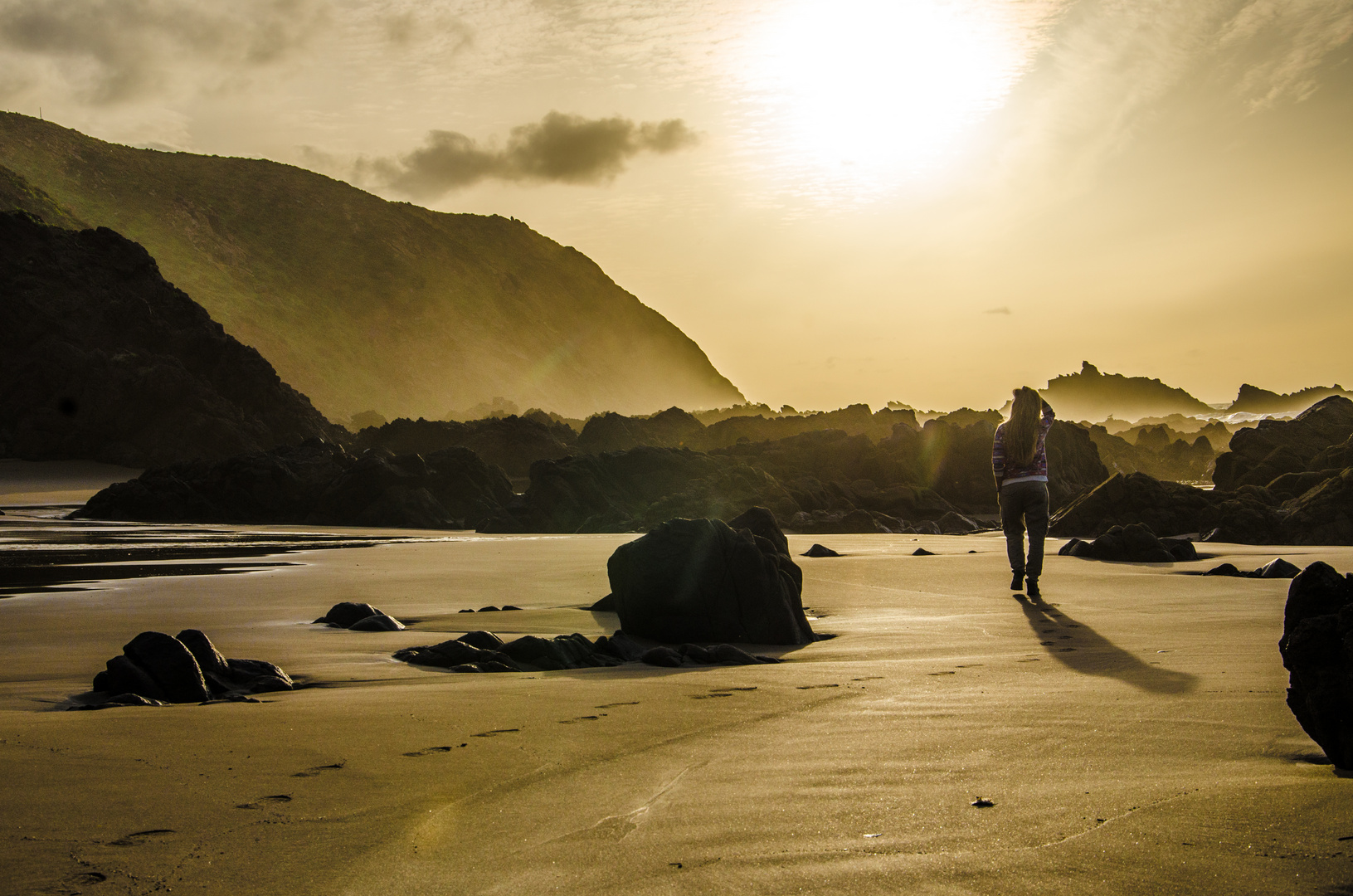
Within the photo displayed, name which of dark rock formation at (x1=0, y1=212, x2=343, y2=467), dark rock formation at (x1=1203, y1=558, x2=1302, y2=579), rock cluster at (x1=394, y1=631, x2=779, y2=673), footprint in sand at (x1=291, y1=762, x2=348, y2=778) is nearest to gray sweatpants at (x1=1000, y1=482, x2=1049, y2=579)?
dark rock formation at (x1=1203, y1=558, x2=1302, y2=579)

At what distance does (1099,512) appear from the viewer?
19.2 m

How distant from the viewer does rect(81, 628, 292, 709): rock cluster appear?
4254 mm

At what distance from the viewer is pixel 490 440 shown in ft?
168

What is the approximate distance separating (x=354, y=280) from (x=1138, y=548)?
115816mm

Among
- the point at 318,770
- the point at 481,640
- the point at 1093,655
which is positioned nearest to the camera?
the point at 318,770

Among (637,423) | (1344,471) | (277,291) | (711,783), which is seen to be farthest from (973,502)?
(277,291)

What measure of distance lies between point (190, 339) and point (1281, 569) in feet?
174

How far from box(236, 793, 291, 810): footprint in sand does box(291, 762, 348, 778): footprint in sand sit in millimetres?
187

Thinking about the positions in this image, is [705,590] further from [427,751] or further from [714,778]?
[714,778]

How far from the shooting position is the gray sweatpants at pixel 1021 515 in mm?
8531

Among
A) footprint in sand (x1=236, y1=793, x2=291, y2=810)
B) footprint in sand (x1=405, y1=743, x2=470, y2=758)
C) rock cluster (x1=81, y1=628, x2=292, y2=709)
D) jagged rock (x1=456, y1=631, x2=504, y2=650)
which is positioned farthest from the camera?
jagged rock (x1=456, y1=631, x2=504, y2=650)

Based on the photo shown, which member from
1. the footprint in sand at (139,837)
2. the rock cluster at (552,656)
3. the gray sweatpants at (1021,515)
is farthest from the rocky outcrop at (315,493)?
the footprint in sand at (139,837)

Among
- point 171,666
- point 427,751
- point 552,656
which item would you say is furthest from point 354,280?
point 427,751

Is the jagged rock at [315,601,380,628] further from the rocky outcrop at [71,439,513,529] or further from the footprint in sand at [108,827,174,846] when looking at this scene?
the rocky outcrop at [71,439,513,529]
